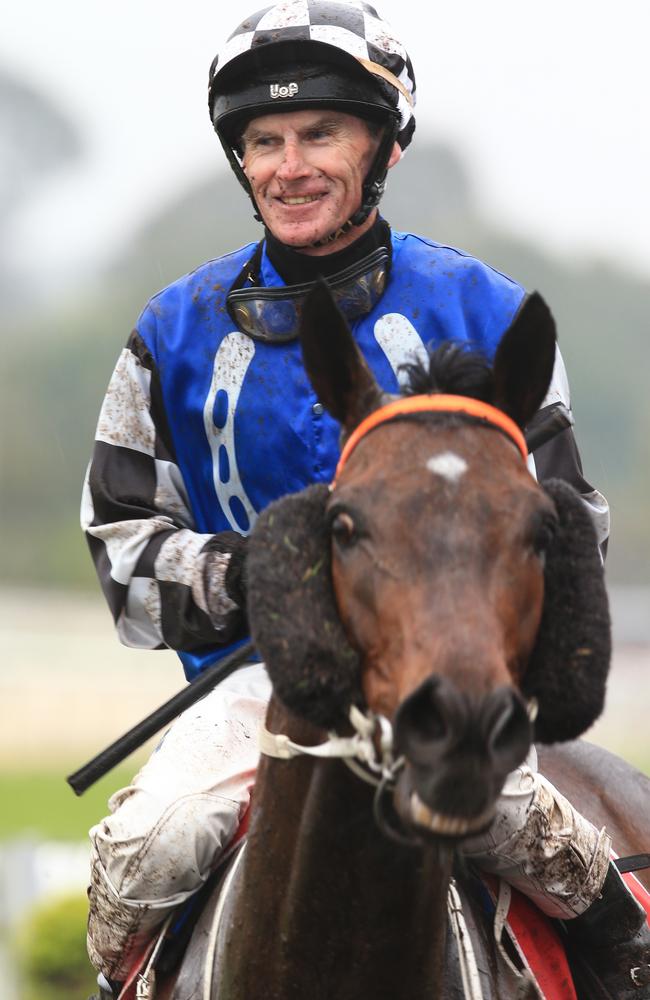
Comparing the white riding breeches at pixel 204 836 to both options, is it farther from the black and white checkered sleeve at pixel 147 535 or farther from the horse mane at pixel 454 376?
the horse mane at pixel 454 376

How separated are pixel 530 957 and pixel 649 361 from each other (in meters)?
23.3

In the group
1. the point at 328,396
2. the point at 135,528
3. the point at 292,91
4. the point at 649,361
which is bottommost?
the point at 649,361

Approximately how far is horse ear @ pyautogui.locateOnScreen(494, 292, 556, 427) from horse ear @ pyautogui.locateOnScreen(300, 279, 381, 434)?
0.96 feet

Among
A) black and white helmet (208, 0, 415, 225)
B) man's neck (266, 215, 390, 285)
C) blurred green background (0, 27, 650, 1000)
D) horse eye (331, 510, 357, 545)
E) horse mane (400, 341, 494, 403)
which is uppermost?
black and white helmet (208, 0, 415, 225)

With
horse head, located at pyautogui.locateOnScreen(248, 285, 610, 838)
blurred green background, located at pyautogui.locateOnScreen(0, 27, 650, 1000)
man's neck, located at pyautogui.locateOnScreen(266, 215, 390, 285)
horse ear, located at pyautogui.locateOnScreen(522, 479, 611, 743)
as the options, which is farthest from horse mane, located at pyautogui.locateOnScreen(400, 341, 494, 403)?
blurred green background, located at pyautogui.locateOnScreen(0, 27, 650, 1000)

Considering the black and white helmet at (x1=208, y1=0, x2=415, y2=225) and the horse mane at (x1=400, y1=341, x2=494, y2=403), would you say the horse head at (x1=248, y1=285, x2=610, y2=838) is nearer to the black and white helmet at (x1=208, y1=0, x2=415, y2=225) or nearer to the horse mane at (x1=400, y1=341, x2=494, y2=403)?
the horse mane at (x1=400, y1=341, x2=494, y2=403)

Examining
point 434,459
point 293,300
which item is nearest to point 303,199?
point 293,300

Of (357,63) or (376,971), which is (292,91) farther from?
(376,971)

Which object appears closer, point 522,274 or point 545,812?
point 545,812

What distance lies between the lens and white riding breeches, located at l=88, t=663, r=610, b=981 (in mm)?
3703

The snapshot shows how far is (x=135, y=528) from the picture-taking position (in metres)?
4.05

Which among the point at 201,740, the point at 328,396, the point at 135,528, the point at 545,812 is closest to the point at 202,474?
the point at 135,528

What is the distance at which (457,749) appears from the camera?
2.57 meters

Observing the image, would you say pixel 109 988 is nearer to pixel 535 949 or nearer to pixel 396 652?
pixel 535 949
